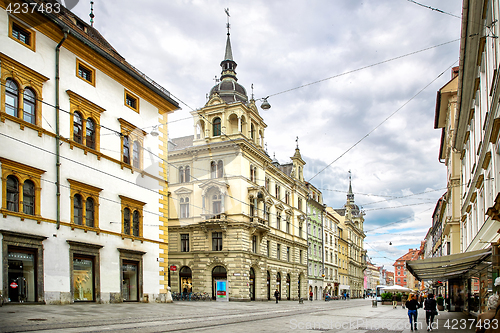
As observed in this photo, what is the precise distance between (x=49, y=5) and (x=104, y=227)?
426 inches

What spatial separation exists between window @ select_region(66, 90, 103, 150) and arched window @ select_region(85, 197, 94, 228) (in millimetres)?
2701

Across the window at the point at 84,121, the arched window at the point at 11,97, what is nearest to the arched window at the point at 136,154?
the window at the point at 84,121

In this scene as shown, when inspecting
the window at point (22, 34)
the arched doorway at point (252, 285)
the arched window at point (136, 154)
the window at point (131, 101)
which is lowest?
the arched doorway at point (252, 285)

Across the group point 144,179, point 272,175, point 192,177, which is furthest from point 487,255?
point 272,175

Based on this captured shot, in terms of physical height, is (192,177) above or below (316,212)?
above

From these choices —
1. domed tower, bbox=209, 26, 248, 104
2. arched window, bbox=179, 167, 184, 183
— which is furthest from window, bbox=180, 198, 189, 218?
domed tower, bbox=209, 26, 248, 104

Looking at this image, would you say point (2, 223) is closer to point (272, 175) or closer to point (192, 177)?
point (192, 177)

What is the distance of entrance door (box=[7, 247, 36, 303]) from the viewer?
17969 millimetres

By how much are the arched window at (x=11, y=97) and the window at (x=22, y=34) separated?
1.86 metres

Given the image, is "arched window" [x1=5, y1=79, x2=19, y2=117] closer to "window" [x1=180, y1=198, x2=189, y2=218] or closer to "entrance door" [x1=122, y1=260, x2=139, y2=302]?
"entrance door" [x1=122, y1=260, x2=139, y2=302]

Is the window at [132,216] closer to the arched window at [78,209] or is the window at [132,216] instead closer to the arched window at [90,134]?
the arched window at [78,209]

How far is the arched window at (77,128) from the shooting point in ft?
72.7

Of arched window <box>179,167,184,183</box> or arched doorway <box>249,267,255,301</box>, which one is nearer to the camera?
arched doorway <box>249,267,255,301</box>

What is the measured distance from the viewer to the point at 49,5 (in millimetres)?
20422
